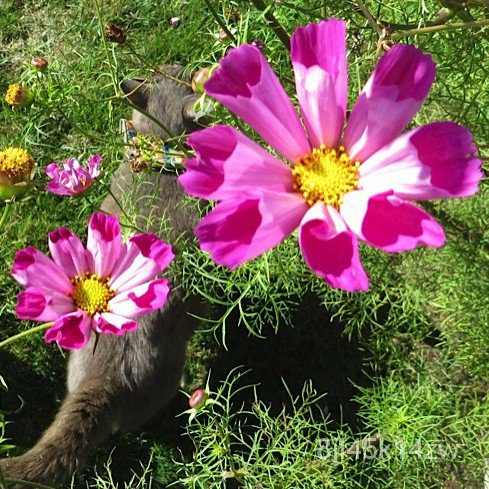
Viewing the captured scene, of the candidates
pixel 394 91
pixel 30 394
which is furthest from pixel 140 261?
pixel 30 394

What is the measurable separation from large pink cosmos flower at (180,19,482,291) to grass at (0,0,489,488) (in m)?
0.73

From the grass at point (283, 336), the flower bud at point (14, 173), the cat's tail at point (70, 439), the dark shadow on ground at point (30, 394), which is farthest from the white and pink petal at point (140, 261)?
the dark shadow on ground at point (30, 394)

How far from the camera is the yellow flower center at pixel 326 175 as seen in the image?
26.5 inches

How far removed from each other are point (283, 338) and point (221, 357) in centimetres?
24

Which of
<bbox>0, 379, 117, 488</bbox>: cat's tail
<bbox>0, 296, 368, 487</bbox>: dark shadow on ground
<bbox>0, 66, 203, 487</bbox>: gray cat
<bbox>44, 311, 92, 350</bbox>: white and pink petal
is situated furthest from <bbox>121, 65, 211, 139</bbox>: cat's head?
<bbox>44, 311, 92, 350</bbox>: white and pink petal

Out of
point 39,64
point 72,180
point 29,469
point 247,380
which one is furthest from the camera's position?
point 247,380

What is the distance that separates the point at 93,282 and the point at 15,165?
0.66 ft

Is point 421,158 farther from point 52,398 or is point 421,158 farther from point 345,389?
point 52,398

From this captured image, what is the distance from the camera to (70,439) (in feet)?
5.28

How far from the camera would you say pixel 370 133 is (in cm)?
67

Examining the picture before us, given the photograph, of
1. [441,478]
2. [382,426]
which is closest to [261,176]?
[382,426]

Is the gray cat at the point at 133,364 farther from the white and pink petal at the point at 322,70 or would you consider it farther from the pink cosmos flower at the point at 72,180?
the white and pink petal at the point at 322,70

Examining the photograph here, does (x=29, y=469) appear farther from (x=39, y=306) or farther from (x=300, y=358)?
(x=300, y=358)

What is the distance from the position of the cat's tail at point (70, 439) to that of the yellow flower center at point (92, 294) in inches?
28.4
